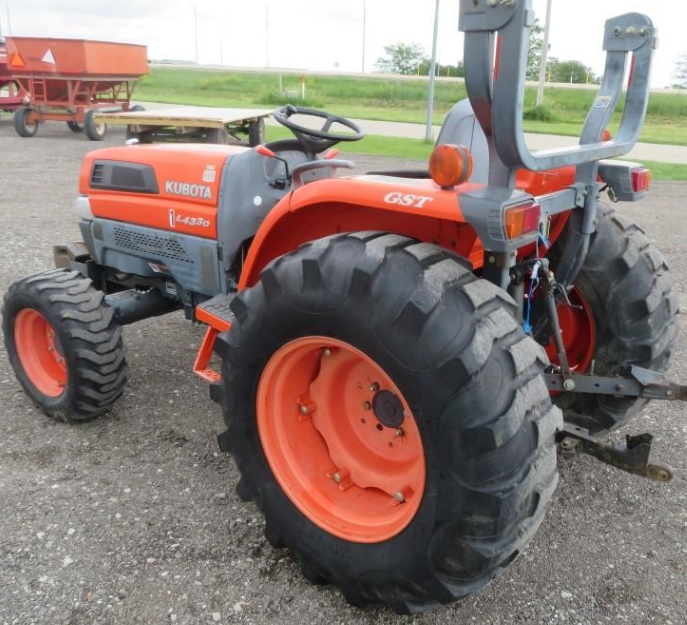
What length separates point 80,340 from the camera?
3.05m

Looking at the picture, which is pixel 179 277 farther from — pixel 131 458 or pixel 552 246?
pixel 552 246

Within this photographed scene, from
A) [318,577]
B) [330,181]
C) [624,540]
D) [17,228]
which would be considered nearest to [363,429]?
[318,577]

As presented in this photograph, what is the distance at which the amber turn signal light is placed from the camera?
6.12ft

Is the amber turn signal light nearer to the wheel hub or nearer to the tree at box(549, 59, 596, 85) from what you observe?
the wheel hub

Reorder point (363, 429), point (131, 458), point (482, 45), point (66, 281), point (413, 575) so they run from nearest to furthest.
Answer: point (482, 45), point (413, 575), point (363, 429), point (131, 458), point (66, 281)

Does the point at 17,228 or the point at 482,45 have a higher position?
the point at 482,45

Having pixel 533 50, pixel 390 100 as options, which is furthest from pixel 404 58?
pixel 533 50

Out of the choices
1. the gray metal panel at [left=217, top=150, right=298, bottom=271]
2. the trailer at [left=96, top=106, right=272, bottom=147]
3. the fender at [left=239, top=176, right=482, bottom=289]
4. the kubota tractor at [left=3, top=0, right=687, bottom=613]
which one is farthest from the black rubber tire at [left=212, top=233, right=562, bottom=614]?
the trailer at [left=96, top=106, right=272, bottom=147]

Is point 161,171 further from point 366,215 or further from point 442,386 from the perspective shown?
point 442,386

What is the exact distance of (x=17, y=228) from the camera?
6891mm

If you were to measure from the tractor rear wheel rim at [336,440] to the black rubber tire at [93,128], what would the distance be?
40.2 ft

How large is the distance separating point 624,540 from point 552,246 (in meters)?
1.10

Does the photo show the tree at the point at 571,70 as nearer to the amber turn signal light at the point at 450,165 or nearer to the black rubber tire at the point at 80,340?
the amber turn signal light at the point at 450,165

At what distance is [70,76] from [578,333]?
43.1ft
